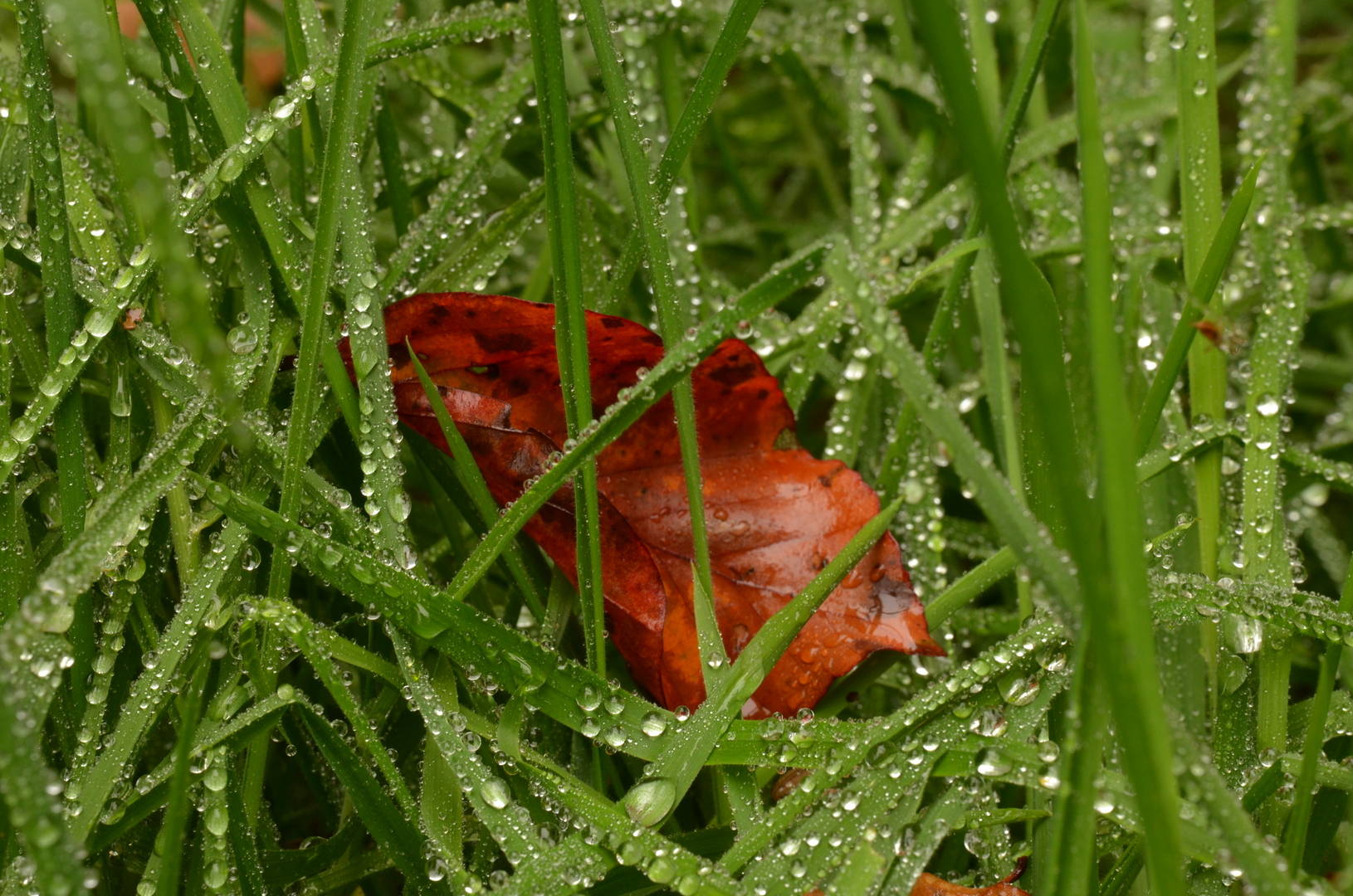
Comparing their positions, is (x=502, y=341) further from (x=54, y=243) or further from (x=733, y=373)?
(x=54, y=243)

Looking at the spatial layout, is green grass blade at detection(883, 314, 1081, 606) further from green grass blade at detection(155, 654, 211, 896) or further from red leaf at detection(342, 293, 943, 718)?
green grass blade at detection(155, 654, 211, 896)

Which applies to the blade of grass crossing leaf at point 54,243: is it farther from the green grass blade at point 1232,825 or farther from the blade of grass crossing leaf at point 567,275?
the green grass blade at point 1232,825

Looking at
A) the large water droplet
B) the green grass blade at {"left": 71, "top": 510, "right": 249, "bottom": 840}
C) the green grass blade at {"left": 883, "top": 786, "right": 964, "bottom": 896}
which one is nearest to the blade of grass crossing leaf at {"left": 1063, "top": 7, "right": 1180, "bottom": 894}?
the green grass blade at {"left": 883, "top": 786, "right": 964, "bottom": 896}

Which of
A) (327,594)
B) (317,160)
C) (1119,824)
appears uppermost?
(317,160)

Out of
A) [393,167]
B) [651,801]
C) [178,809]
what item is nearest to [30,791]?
[178,809]

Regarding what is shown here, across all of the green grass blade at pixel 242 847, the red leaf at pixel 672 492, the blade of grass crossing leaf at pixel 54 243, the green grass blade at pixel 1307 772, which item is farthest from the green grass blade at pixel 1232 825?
the blade of grass crossing leaf at pixel 54 243

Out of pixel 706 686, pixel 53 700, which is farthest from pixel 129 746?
pixel 706 686

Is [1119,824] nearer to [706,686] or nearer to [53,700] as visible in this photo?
[706,686]
